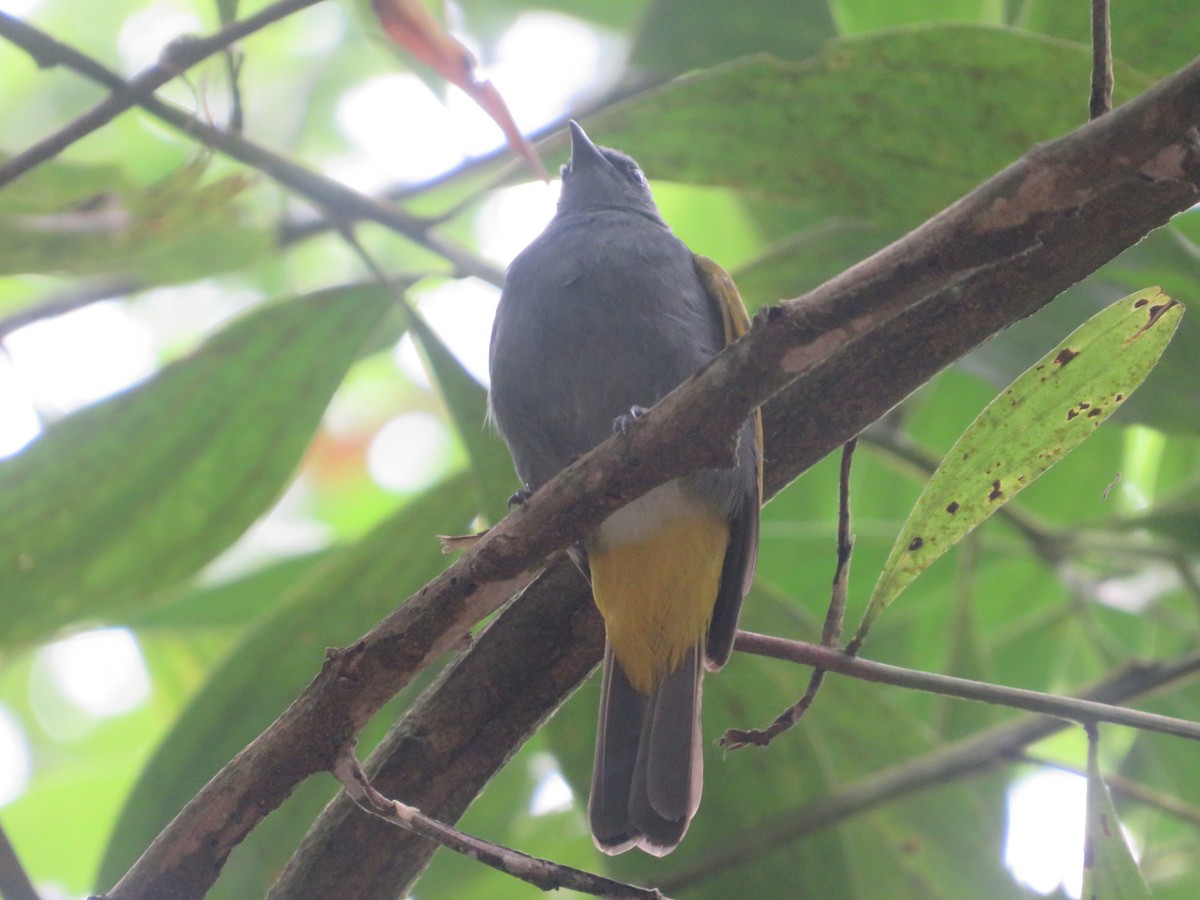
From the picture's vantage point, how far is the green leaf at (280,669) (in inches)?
97.7

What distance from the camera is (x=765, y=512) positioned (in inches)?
136

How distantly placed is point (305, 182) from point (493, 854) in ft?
5.54

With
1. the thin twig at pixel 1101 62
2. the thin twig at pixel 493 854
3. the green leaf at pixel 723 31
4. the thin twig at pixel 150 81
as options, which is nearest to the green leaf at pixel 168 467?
the thin twig at pixel 150 81

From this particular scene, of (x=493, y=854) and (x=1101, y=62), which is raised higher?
(x=1101, y=62)

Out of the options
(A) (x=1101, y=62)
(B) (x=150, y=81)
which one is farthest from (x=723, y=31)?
(A) (x=1101, y=62)

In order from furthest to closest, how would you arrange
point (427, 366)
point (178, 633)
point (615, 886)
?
point (178, 633) < point (427, 366) < point (615, 886)

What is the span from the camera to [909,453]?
279 cm

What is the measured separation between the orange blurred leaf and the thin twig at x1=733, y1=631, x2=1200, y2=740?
3.57 feet

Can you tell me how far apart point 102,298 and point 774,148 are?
1.96m

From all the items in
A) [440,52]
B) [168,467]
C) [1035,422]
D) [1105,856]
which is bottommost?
[1105,856]

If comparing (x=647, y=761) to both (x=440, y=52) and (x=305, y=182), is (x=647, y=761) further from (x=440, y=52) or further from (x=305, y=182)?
(x=305, y=182)

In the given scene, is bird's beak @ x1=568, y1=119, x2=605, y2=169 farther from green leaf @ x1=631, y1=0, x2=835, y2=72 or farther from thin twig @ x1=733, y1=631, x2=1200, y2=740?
thin twig @ x1=733, y1=631, x2=1200, y2=740

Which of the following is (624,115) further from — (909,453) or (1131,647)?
(1131,647)

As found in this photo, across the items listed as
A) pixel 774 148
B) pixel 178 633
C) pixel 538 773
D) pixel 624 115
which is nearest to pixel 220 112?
pixel 624 115
